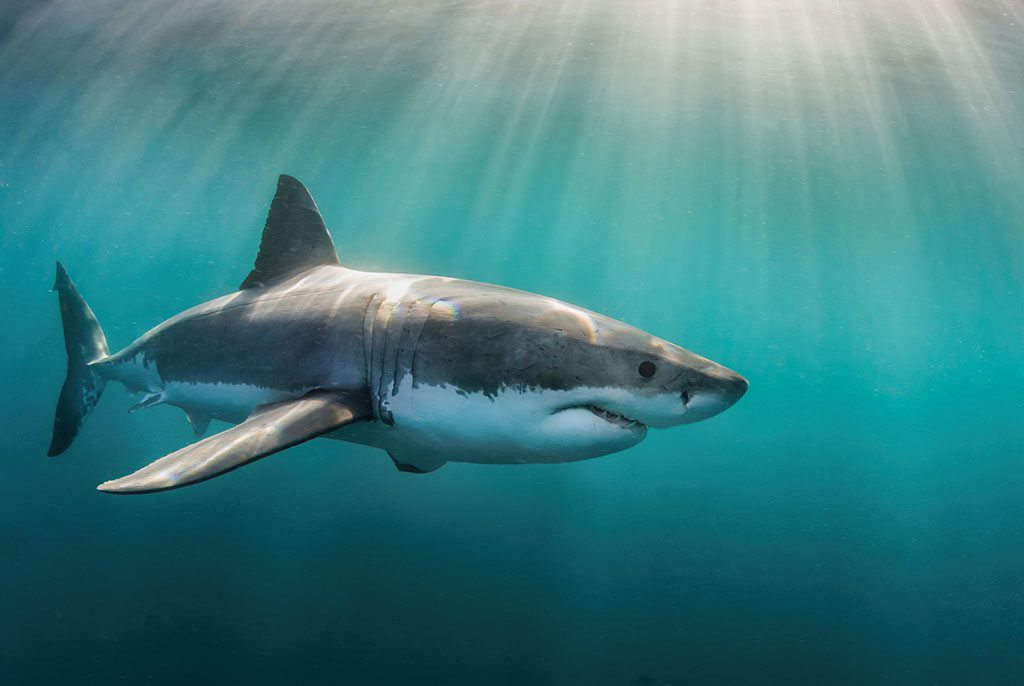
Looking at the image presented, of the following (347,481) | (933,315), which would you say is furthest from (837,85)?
(933,315)

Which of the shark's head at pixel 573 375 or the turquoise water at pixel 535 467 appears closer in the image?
the shark's head at pixel 573 375

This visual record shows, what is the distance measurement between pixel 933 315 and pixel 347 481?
2658 inches

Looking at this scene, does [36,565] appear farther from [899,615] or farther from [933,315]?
[933,315]

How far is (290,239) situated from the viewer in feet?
15.6

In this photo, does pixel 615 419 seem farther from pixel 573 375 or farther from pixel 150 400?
pixel 150 400

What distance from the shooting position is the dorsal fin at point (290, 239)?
4637 millimetres

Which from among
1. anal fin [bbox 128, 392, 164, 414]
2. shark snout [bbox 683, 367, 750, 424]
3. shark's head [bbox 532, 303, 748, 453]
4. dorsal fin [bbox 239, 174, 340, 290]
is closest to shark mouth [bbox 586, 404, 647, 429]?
shark's head [bbox 532, 303, 748, 453]

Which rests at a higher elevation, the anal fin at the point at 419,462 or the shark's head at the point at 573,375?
the shark's head at the point at 573,375

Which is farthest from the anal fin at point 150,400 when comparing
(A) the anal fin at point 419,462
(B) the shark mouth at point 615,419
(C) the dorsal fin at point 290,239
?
(B) the shark mouth at point 615,419

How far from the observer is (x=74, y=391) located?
6.13m

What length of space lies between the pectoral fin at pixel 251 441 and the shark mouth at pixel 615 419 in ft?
4.14

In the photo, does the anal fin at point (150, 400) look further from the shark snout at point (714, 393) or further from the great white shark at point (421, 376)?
the shark snout at point (714, 393)

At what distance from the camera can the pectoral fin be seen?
2.39 metres

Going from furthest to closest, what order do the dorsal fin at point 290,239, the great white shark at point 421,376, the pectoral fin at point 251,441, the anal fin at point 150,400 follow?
the anal fin at point 150,400
the dorsal fin at point 290,239
the great white shark at point 421,376
the pectoral fin at point 251,441
